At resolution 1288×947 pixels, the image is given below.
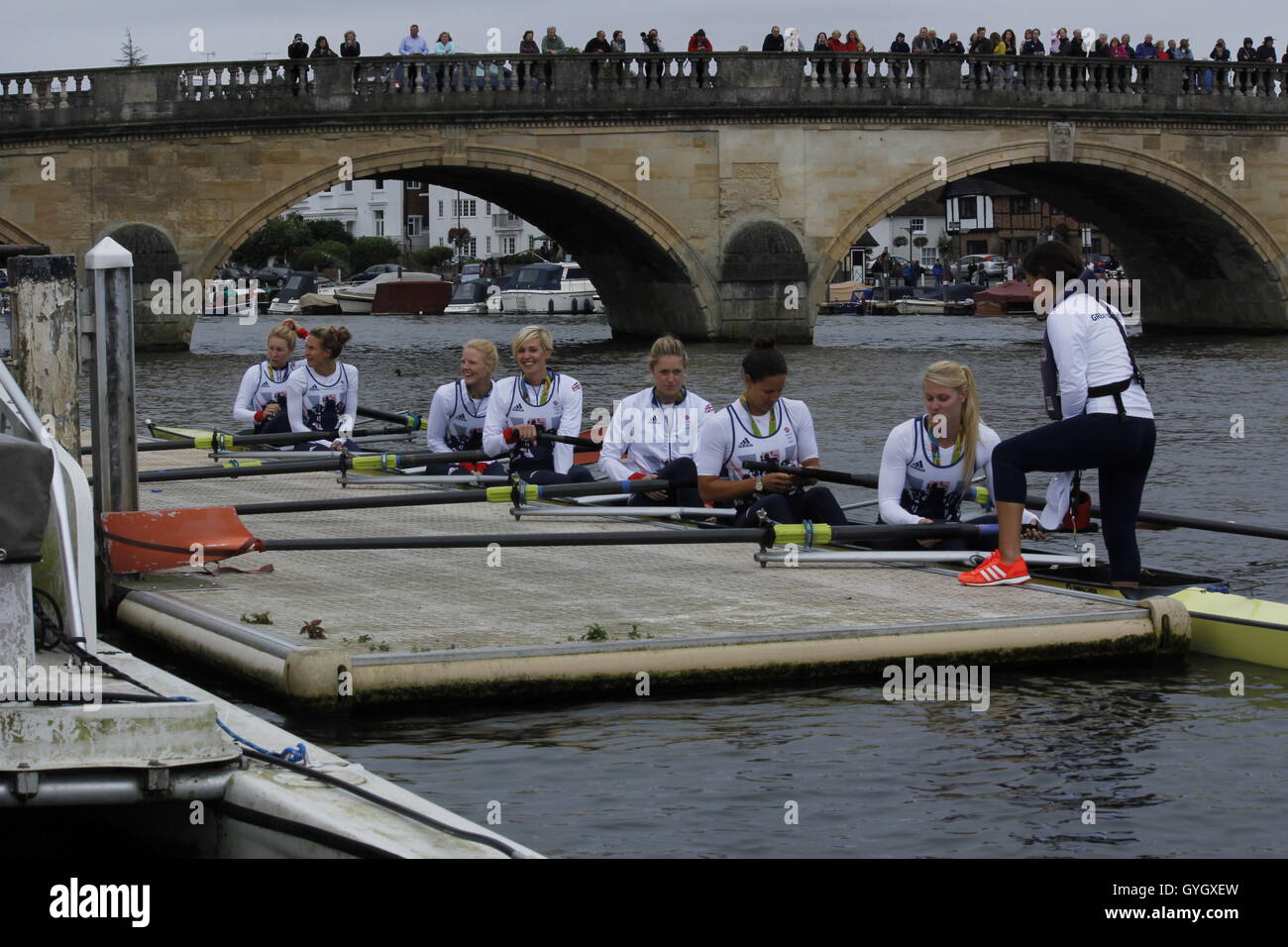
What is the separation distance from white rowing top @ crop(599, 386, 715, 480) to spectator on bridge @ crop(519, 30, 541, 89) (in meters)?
21.7

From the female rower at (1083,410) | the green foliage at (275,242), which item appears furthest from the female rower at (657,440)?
the green foliage at (275,242)

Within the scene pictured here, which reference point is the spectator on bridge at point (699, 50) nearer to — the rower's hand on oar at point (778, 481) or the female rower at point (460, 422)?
the female rower at point (460, 422)

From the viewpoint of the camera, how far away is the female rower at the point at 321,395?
13.4 metres

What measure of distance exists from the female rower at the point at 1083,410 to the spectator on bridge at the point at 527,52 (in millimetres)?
24149

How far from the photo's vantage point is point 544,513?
10258mm

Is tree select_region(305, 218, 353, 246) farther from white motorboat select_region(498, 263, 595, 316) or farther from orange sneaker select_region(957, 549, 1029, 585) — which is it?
orange sneaker select_region(957, 549, 1029, 585)

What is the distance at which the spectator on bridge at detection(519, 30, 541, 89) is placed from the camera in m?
31.2

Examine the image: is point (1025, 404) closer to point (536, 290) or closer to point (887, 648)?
point (887, 648)

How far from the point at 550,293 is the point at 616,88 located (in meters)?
24.5

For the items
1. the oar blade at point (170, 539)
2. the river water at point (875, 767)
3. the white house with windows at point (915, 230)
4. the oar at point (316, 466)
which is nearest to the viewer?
the river water at point (875, 767)

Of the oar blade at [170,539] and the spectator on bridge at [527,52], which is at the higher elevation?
the spectator on bridge at [527,52]
